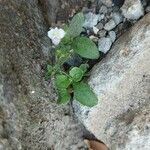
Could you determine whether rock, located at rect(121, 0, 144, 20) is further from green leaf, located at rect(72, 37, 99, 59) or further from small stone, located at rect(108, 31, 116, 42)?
green leaf, located at rect(72, 37, 99, 59)

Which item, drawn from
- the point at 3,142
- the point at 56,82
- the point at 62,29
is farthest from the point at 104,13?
the point at 3,142

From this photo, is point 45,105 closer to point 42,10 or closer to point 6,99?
point 6,99

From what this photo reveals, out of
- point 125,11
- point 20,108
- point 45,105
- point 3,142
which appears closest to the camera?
point 3,142

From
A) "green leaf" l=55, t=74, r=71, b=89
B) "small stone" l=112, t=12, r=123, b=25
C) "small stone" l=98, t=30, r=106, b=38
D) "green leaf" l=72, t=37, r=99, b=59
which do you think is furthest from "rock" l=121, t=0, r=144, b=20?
"green leaf" l=55, t=74, r=71, b=89

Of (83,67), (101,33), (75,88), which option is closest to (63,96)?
(75,88)

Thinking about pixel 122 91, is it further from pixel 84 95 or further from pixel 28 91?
pixel 28 91

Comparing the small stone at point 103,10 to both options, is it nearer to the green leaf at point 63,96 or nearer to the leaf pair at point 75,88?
the leaf pair at point 75,88
